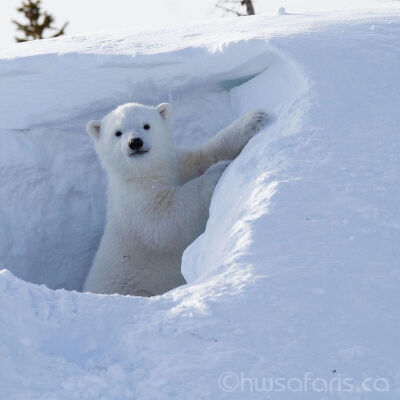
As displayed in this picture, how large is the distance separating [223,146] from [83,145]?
155 centimetres

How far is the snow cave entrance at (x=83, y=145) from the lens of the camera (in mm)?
4770

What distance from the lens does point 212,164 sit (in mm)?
4590

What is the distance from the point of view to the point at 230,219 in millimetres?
3018

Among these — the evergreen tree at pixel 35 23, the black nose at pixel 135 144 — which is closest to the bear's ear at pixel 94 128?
the black nose at pixel 135 144

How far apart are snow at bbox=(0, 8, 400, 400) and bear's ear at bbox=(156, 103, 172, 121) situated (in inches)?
13.2

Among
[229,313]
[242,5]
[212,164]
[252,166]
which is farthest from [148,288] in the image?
[242,5]

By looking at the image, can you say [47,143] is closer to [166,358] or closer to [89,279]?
[89,279]

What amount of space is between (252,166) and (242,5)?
15042 millimetres

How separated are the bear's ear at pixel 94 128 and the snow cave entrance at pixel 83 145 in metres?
0.47

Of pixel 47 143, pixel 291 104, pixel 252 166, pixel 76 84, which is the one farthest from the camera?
pixel 47 143

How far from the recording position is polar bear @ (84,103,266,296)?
426cm

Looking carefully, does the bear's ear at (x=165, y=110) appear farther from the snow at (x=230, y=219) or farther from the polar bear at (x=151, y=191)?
the snow at (x=230, y=219)

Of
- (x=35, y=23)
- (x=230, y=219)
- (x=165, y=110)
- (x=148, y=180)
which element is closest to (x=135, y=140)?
(x=148, y=180)

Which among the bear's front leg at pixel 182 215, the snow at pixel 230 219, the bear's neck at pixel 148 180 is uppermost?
the snow at pixel 230 219
